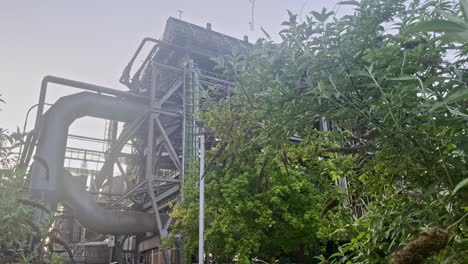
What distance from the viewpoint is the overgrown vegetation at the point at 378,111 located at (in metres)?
1.44

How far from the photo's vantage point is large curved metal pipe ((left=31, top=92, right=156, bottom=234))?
435 inches

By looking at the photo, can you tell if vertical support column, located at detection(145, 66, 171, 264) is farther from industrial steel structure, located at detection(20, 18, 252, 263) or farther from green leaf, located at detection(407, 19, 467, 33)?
green leaf, located at detection(407, 19, 467, 33)

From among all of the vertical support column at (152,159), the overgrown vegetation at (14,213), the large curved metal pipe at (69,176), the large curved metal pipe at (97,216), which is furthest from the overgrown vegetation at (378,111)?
the large curved metal pipe at (97,216)

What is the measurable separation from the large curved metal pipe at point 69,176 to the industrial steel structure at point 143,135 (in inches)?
1.0

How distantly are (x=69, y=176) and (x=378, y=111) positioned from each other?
12.1 metres

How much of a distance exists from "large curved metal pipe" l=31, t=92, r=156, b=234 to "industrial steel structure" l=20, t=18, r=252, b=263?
0.09 ft

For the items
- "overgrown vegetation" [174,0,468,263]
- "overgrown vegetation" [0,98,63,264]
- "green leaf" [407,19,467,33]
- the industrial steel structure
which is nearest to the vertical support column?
the industrial steel structure

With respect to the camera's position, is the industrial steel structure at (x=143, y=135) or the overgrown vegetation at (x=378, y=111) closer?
the overgrown vegetation at (x=378, y=111)

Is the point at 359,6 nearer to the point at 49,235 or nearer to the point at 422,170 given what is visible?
the point at 422,170

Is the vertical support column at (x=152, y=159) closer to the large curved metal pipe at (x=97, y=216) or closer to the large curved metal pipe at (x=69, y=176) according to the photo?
the large curved metal pipe at (x=97, y=216)

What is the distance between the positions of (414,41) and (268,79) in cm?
78

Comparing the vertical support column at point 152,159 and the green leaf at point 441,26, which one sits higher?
the vertical support column at point 152,159

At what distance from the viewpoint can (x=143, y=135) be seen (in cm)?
1539

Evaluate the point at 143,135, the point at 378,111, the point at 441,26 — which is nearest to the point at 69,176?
the point at 143,135
